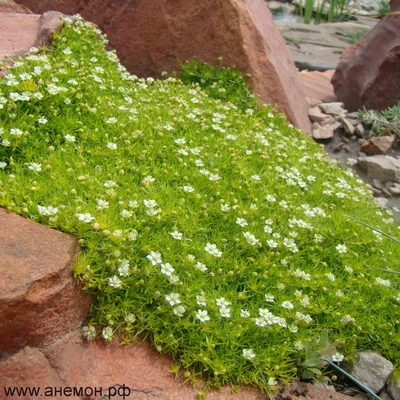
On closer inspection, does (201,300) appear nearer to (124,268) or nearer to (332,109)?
(124,268)

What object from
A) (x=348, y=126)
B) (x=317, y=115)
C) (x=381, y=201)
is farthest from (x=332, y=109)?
(x=381, y=201)

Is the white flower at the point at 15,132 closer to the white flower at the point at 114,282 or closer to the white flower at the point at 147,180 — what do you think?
the white flower at the point at 147,180

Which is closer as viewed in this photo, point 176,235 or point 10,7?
point 176,235

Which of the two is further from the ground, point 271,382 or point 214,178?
point 214,178

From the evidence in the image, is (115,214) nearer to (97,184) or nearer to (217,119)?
(97,184)

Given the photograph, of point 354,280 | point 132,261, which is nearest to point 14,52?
point 132,261

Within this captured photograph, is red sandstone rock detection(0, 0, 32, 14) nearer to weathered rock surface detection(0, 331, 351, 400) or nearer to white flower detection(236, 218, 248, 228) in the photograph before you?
white flower detection(236, 218, 248, 228)

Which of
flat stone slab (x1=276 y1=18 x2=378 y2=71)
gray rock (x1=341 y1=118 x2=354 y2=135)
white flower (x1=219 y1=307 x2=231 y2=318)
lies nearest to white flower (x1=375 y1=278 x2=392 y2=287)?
white flower (x1=219 y1=307 x2=231 y2=318)
